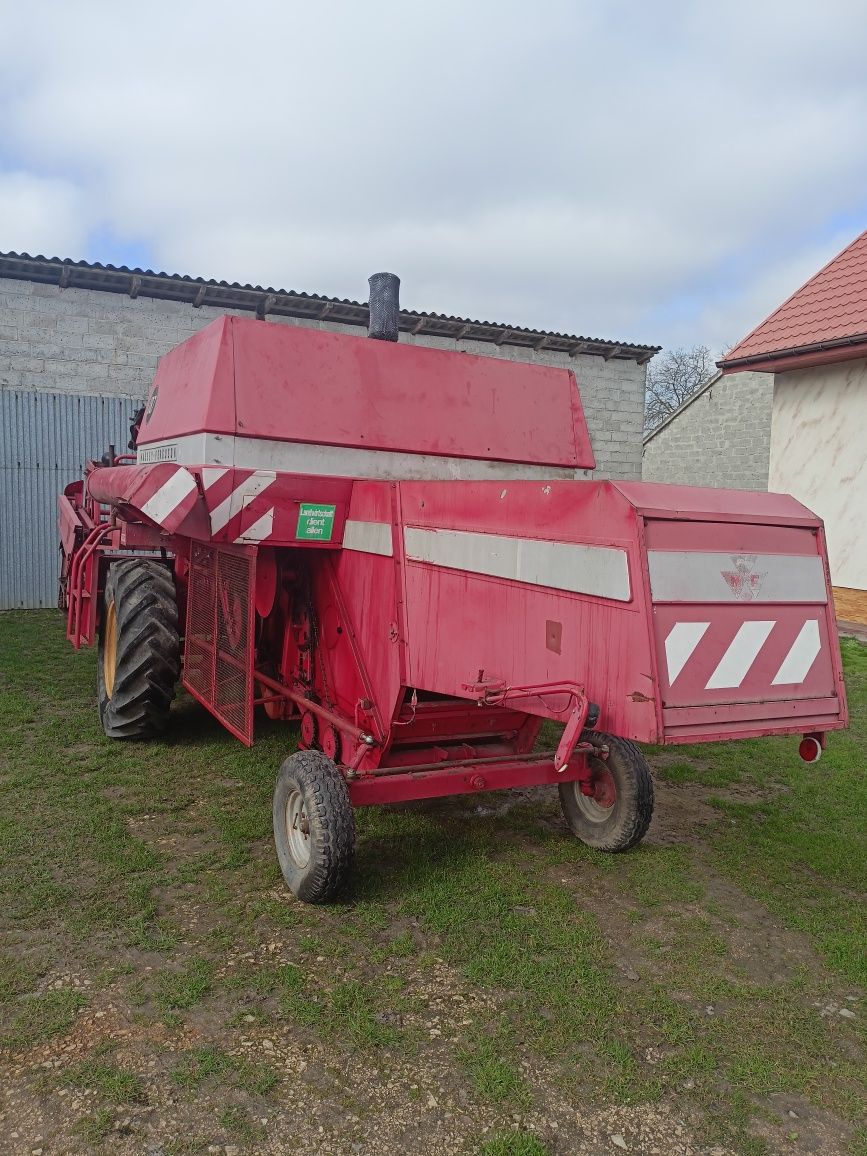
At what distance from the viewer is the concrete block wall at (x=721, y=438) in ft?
56.3

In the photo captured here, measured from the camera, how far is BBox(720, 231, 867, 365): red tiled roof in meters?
8.81

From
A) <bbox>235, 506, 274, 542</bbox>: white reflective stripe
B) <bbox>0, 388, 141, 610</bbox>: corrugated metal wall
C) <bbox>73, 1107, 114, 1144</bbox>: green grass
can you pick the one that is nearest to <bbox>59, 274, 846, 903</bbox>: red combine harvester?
<bbox>235, 506, 274, 542</bbox>: white reflective stripe

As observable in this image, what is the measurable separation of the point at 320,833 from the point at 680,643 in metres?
1.60

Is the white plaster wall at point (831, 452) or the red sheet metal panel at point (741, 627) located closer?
the red sheet metal panel at point (741, 627)

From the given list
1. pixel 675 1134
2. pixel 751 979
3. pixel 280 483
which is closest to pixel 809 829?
pixel 751 979

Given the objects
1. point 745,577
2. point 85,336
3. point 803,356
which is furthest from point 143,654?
point 803,356

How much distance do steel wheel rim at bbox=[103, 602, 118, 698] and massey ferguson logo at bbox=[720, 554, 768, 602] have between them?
3828 millimetres

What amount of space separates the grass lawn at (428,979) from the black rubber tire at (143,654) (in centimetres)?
50

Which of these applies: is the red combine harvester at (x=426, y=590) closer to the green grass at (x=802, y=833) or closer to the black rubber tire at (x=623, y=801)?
the black rubber tire at (x=623, y=801)

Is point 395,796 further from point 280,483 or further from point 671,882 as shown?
point 280,483

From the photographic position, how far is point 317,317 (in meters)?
12.2

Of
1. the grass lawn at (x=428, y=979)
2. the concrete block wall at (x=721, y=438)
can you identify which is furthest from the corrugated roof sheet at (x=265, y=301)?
the grass lawn at (x=428, y=979)

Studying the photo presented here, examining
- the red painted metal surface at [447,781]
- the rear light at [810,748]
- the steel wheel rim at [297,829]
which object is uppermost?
the rear light at [810,748]

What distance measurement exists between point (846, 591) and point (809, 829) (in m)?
5.24
